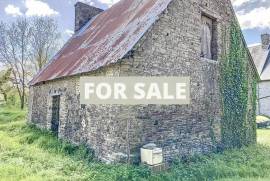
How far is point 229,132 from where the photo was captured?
1115cm

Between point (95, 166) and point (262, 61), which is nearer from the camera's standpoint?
point (95, 166)

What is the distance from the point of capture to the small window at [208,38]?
1061cm

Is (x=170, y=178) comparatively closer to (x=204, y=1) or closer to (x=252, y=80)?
(x=204, y=1)

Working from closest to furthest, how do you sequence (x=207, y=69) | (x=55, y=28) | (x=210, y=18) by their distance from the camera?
(x=207, y=69) < (x=210, y=18) < (x=55, y=28)

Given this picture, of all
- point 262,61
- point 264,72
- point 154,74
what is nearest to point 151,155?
point 154,74

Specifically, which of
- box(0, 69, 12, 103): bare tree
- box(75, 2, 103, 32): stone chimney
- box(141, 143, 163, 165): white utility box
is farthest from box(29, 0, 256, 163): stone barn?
box(0, 69, 12, 103): bare tree

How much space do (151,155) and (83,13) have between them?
1276cm

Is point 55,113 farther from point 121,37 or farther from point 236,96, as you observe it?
point 236,96

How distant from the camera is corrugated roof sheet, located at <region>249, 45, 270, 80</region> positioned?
29.2 meters

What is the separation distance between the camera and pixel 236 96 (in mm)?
11781

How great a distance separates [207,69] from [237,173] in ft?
13.2

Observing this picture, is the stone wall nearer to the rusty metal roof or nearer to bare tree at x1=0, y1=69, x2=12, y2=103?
the rusty metal roof

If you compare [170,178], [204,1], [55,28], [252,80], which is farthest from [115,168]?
[55,28]

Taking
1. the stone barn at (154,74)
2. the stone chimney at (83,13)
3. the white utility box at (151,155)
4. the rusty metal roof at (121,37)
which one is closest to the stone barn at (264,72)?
the stone chimney at (83,13)
